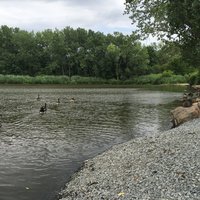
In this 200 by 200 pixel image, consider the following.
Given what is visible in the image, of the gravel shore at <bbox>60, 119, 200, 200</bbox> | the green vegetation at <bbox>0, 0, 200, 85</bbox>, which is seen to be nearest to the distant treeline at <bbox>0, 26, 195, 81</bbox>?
the green vegetation at <bbox>0, 0, 200, 85</bbox>

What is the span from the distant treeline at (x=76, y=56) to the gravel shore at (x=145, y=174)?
109558 mm

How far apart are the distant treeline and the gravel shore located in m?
110

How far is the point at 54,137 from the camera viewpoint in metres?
25.6

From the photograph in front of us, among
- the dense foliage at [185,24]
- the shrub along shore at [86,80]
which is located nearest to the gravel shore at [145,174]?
the dense foliage at [185,24]

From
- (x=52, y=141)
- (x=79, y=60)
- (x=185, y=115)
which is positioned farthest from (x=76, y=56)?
(x=52, y=141)

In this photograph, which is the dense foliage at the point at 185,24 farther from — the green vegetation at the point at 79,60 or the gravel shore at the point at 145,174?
the green vegetation at the point at 79,60

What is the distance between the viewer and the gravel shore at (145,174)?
37.7ft

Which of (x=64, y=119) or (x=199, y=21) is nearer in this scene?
(x=199, y=21)

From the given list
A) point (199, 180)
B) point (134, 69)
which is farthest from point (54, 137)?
point (134, 69)

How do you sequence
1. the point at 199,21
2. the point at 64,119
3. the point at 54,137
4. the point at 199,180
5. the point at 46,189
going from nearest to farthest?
1. the point at 199,180
2. the point at 46,189
3. the point at 199,21
4. the point at 54,137
5. the point at 64,119

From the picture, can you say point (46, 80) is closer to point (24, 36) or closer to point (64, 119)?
point (24, 36)

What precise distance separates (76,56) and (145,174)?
130 metres

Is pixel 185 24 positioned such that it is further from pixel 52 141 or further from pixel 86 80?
pixel 86 80

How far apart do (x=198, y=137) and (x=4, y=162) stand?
9.59 m
